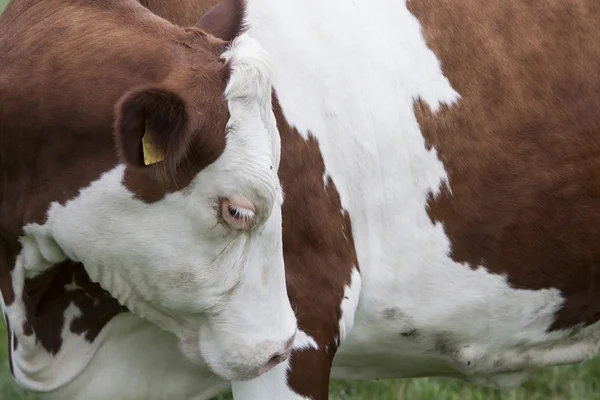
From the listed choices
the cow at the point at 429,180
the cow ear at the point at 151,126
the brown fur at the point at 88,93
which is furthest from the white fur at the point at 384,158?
the cow ear at the point at 151,126

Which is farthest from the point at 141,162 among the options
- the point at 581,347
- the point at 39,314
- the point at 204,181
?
the point at 581,347

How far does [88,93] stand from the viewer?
2.69 meters

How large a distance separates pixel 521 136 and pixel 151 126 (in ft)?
4.33

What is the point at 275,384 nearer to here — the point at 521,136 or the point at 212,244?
the point at 212,244

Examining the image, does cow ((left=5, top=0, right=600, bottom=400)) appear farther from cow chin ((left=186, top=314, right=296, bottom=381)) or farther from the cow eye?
the cow eye

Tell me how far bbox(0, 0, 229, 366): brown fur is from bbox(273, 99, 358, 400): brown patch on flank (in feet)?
1.53

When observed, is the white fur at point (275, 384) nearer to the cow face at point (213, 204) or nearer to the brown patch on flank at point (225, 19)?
the cow face at point (213, 204)

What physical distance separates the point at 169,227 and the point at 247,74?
39cm

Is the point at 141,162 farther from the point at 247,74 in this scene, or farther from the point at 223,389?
the point at 223,389

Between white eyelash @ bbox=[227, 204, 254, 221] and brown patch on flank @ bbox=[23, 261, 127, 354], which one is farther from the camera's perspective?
brown patch on flank @ bbox=[23, 261, 127, 354]

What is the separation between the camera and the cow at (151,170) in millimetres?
2648

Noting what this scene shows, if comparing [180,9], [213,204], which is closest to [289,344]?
[213,204]

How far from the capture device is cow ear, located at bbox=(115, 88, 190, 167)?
2488mm

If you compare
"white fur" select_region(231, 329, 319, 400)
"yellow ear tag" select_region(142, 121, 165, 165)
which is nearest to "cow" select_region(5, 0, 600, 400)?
"white fur" select_region(231, 329, 319, 400)
